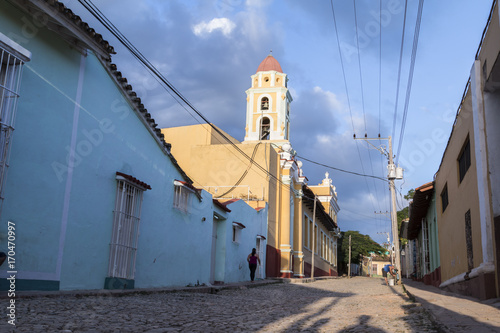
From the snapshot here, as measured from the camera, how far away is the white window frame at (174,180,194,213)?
1190cm

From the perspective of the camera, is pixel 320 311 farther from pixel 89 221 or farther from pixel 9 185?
pixel 9 185

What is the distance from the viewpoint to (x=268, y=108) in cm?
2930

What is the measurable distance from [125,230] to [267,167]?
13505 millimetres

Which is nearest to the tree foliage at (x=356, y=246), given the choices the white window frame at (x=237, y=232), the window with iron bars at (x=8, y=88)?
the white window frame at (x=237, y=232)

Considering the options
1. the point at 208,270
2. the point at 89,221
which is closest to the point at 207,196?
the point at 208,270

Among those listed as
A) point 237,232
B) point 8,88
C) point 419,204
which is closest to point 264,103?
point 419,204

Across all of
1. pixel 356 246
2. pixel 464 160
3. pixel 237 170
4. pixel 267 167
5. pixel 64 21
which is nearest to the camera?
pixel 64 21

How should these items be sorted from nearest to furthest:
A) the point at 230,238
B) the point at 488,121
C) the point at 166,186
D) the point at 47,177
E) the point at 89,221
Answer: the point at 47,177, the point at 488,121, the point at 89,221, the point at 166,186, the point at 230,238

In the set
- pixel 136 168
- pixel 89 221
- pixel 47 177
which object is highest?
pixel 136 168

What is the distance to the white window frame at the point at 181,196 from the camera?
11.9 m

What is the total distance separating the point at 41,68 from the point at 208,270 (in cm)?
816

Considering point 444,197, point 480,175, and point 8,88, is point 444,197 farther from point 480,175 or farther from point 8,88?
point 8,88

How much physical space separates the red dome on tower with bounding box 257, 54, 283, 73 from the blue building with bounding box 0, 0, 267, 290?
65.8 feet

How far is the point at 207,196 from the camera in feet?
45.5
